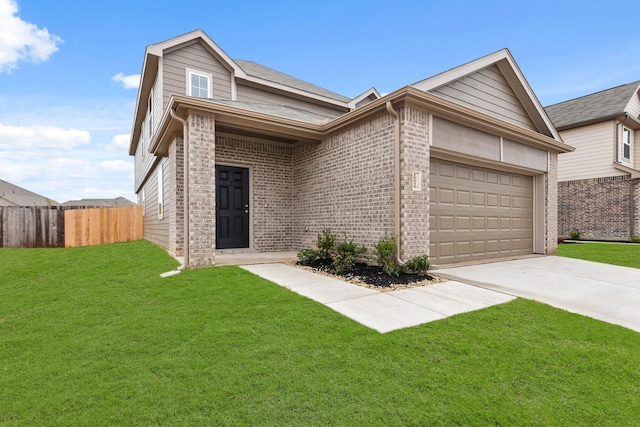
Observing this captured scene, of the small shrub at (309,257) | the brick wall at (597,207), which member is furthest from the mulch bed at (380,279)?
the brick wall at (597,207)

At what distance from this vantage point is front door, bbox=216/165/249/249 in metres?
7.90

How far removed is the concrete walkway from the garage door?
6.06 feet

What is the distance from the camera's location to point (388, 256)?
5.79 metres

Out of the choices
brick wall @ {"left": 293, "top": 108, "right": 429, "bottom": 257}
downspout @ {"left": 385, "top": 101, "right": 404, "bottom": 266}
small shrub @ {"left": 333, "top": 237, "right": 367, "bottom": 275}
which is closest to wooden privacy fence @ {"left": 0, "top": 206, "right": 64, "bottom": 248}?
brick wall @ {"left": 293, "top": 108, "right": 429, "bottom": 257}

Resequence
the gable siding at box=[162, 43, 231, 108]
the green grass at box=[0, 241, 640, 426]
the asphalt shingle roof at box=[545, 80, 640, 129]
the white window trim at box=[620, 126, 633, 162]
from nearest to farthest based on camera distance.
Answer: the green grass at box=[0, 241, 640, 426], the gable siding at box=[162, 43, 231, 108], the asphalt shingle roof at box=[545, 80, 640, 129], the white window trim at box=[620, 126, 633, 162]

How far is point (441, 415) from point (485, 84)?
28.0ft

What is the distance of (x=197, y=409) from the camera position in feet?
6.73

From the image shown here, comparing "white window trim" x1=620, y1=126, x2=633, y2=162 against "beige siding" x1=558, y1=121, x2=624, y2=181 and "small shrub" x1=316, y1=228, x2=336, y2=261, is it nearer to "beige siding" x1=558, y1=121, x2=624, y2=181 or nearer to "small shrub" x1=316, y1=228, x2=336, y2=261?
"beige siding" x1=558, y1=121, x2=624, y2=181

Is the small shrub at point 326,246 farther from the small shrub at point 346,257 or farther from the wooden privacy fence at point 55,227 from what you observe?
the wooden privacy fence at point 55,227

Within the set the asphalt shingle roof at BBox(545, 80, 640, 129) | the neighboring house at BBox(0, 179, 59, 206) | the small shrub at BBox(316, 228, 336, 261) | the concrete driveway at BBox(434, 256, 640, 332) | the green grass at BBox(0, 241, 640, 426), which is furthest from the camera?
the neighboring house at BBox(0, 179, 59, 206)

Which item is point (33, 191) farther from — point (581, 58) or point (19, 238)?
point (581, 58)

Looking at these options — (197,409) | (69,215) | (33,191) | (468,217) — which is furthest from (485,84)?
(33,191)

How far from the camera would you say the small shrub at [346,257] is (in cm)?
597

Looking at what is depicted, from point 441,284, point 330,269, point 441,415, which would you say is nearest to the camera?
point 441,415
